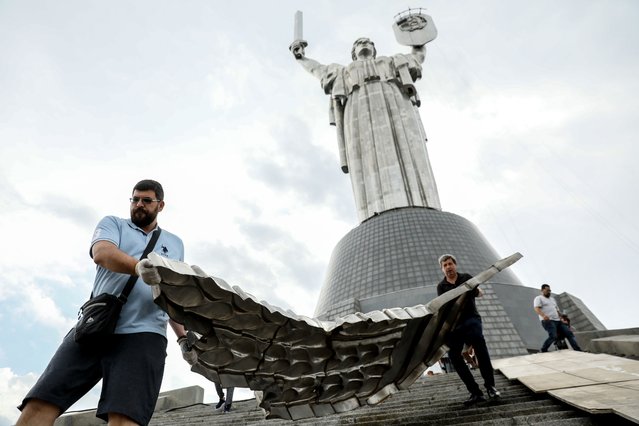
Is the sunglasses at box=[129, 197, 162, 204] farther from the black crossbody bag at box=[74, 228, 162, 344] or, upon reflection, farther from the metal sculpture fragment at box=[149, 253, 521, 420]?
the metal sculpture fragment at box=[149, 253, 521, 420]

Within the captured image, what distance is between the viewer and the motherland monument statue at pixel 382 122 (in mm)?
16016

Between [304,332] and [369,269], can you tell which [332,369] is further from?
[369,269]

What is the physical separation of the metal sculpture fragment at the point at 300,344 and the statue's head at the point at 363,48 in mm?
18606

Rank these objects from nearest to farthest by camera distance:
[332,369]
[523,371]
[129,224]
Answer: [129,224], [332,369], [523,371]

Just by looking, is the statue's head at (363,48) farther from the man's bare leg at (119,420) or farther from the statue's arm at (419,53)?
the man's bare leg at (119,420)

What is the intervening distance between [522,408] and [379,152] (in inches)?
558

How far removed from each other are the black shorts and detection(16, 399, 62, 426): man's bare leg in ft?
0.08

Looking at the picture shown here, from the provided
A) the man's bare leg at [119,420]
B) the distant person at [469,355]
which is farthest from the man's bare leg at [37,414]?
the distant person at [469,355]

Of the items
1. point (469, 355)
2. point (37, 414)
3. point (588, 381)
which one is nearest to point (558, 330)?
point (469, 355)

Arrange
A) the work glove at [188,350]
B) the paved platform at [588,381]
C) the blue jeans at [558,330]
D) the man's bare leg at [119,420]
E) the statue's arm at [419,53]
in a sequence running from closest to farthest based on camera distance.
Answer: the man's bare leg at [119,420] → the work glove at [188,350] → the paved platform at [588,381] → the blue jeans at [558,330] → the statue's arm at [419,53]

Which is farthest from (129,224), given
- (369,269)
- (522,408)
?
(369,269)

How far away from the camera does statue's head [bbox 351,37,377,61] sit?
19859 mm

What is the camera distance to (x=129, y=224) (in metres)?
2.29

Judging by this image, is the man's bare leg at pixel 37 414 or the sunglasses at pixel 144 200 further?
the sunglasses at pixel 144 200
